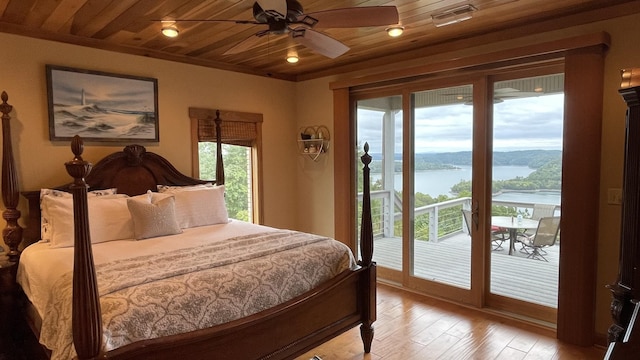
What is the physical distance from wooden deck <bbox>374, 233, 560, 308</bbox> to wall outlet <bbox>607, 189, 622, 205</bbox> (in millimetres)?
548

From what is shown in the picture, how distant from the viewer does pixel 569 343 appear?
2.94m

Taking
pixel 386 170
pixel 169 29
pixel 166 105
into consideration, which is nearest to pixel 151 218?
pixel 166 105

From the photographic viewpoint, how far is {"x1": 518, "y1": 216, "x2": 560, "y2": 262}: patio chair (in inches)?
127

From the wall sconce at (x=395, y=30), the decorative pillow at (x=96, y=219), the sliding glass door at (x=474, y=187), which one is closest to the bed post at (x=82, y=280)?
the decorative pillow at (x=96, y=219)

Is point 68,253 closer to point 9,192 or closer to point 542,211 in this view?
point 9,192

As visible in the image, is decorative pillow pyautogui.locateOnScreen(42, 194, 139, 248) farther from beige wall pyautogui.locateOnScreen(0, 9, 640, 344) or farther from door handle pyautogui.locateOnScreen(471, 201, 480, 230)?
door handle pyautogui.locateOnScreen(471, 201, 480, 230)

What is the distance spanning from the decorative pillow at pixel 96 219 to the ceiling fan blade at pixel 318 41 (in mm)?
1929

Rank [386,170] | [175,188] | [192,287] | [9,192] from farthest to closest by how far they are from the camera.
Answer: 1. [386,170]
2. [175,188]
3. [9,192]
4. [192,287]

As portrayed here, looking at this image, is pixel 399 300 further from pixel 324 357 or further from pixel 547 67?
pixel 547 67

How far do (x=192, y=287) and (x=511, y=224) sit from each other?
284cm

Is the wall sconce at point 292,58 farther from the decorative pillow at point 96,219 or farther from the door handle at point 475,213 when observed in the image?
the door handle at point 475,213

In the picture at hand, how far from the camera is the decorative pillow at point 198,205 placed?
135 inches

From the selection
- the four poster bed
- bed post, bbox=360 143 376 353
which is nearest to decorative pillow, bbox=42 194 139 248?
the four poster bed

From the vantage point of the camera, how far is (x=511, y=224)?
3479mm
